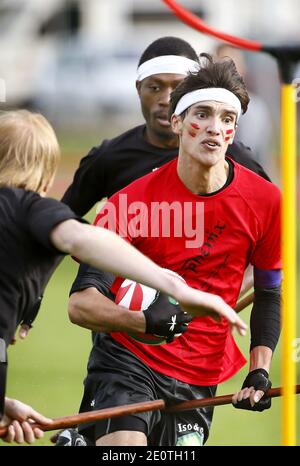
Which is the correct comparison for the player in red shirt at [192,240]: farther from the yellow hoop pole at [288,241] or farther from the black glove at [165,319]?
the yellow hoop pole at [288,241]

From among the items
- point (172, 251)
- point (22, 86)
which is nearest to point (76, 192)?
point (172, 251)

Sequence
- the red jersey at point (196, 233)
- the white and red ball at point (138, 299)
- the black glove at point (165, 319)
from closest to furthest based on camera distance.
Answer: the black glove at point (165, 319)
the white and red ball at point (138, 299)
the red jersey at point (196, 233)

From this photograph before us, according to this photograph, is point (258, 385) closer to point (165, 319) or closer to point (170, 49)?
point (165, 319)

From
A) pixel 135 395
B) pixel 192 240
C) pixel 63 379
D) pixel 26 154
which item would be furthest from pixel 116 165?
pixel 63 379

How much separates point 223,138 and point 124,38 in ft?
125

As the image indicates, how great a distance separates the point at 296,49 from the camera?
4.36 meters

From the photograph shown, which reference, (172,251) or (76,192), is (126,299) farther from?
(76,192)

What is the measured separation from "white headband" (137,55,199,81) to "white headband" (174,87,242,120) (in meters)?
0.68

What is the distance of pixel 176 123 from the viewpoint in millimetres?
5609

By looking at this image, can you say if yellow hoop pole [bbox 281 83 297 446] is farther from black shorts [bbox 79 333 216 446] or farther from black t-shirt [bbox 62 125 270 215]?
black t-shirt [bbox 62 125 270 215]

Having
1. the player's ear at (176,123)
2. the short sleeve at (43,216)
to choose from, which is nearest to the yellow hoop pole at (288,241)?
the short sleeve at (43,216)

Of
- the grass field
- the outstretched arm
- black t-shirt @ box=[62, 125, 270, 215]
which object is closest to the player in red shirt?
black t-shirt @ box=[62, 125, 270, 215]

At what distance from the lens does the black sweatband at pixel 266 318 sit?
568cm

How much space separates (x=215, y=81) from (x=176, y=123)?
26 cm
